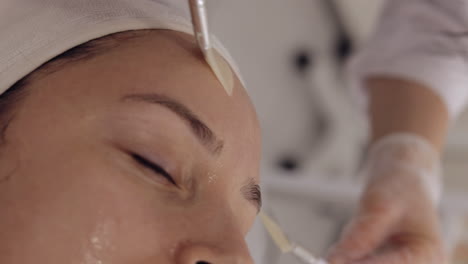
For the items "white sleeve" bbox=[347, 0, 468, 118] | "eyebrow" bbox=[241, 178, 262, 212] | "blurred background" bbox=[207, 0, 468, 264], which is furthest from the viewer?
"blurred background" bbox=[207, 0, 468, 264]

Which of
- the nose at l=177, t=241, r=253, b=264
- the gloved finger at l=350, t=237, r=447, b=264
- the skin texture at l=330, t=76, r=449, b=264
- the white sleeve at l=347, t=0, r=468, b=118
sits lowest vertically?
the nose at l=177, t=241, r=253, b=264

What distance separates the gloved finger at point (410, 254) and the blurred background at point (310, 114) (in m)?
0.36

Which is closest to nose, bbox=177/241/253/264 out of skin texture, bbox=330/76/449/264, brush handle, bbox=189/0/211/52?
brush handle, bbox=189/0/211/52

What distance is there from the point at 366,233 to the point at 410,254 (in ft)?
0.30

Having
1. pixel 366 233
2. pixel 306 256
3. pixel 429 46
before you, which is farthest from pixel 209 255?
pixel 429 46

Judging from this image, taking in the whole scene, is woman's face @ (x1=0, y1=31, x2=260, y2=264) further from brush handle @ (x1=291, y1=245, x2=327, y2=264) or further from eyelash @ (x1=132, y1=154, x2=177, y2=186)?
brush handle @ (x1=291, y1=245, x2=327, y2=264)

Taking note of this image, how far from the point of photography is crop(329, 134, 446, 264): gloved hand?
3.21 feet

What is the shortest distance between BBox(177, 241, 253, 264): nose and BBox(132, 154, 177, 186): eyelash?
0.08 m

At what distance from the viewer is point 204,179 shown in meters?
0.57

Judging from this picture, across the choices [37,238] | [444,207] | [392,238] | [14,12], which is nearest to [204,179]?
[37,238]

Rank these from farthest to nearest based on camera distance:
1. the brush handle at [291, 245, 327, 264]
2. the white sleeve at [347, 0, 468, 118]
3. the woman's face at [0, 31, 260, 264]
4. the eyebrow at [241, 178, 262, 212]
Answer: the white sleeve at [347, 0, 468, 118], the brush handle at [291, 245, 327, 264], the eyebrow at [241, 178, 262, 212], the woman's face at [0, 31, 260, 264]

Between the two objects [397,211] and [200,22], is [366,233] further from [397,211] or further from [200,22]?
[200,22]

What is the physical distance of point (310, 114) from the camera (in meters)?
2.15

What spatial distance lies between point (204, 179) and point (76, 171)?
0.14m
